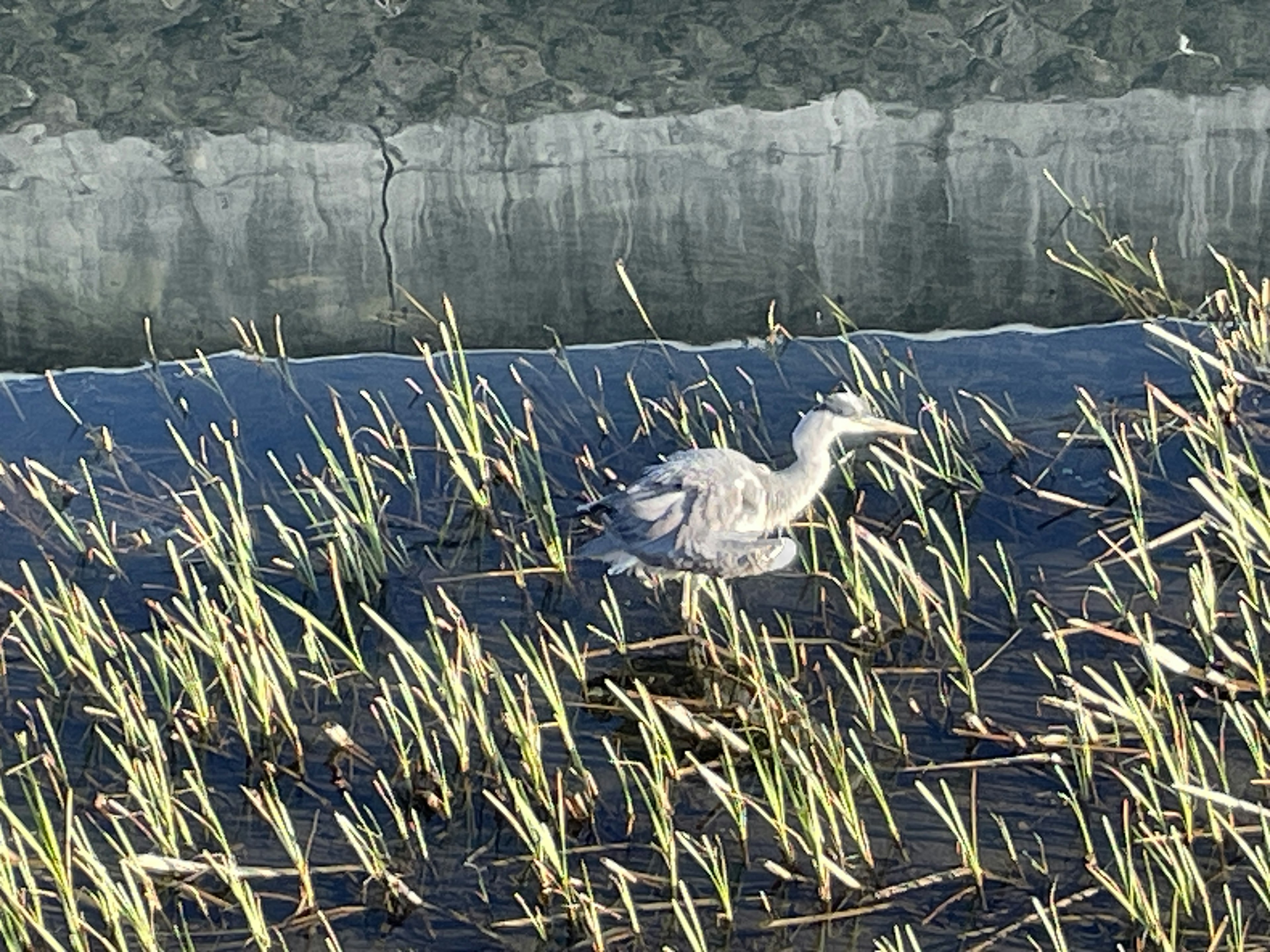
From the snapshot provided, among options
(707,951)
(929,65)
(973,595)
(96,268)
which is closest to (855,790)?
(707,951)

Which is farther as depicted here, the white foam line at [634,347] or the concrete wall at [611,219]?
the concrete wall at [611,219]

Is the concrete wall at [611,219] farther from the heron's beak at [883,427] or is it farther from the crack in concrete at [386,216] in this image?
the heron's beak at [883,427]

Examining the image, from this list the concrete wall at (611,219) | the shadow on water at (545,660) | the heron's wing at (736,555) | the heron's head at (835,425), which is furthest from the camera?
the concrete wall at (611,219)

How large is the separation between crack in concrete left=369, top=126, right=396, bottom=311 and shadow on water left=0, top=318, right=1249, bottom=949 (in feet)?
3.77

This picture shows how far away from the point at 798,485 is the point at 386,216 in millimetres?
3992

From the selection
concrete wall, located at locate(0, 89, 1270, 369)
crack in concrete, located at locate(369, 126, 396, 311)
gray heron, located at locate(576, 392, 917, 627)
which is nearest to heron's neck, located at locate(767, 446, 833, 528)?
gray heron, located at locate(576, 392, 917, 627)

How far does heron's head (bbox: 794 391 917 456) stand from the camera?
18.6 feet

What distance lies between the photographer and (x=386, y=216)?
882 cm

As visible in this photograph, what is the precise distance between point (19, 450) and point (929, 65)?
5.67 m

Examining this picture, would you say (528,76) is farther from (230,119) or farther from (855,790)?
(855,790)

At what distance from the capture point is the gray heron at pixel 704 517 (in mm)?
5164

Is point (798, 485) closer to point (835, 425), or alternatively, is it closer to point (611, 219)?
point (835, 425)

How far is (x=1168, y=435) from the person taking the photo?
20.0 ft

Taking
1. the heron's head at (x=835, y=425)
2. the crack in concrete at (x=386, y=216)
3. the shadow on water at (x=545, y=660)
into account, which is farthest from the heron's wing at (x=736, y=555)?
the crack in concrete at (x=386, y=216)
